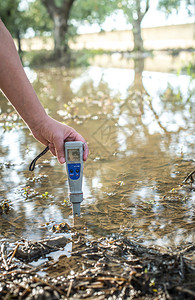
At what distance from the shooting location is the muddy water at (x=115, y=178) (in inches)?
99.6

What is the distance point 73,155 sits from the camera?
2.36 m

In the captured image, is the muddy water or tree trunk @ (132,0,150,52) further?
tree trunk @ (132,0,150,52)

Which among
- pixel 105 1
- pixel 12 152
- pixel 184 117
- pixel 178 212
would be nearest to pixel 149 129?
pixel 184 117

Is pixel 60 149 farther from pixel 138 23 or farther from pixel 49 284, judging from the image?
pixel 138 23

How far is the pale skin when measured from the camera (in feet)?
6.46

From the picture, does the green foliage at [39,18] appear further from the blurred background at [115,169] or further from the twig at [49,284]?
the twig at [49,284]

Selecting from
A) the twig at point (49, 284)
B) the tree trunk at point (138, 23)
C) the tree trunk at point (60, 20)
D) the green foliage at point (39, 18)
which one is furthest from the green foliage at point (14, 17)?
the twig at point (49, 284)

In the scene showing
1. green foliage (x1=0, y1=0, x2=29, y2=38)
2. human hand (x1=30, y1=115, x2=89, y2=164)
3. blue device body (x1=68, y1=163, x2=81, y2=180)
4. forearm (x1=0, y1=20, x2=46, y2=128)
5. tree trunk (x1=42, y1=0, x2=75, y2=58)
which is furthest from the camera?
green foliage (x1=0, y1=0, x2=29, y2=38)

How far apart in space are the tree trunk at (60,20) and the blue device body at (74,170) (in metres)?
15.8

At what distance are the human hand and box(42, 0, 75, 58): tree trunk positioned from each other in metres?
15.8

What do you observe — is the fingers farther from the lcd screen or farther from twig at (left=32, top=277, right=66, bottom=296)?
twig at (left=32, top=277, right=66, bottom=296)

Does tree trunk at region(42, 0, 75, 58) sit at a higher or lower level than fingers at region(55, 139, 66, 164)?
higher

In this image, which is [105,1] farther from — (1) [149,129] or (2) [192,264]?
(2) [192,264]

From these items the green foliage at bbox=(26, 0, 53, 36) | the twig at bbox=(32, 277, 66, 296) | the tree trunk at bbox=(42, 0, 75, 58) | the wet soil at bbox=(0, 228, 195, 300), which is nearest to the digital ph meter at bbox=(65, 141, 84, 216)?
the wet soil at bbox=(0, 228, 195, 300)
